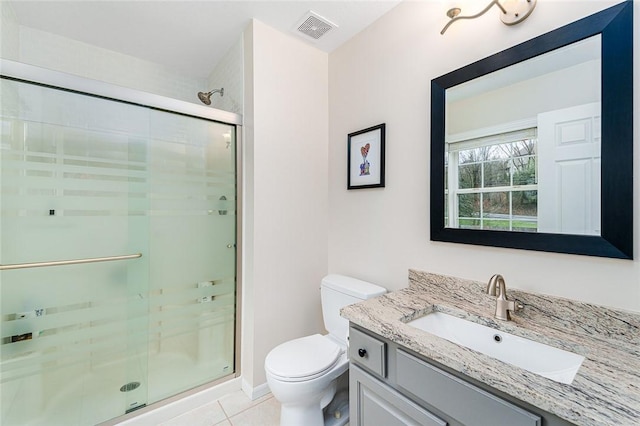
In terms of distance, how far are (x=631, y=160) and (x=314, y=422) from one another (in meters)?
1.78

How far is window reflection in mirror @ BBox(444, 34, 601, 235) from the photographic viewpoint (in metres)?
1.01

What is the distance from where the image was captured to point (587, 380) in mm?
730

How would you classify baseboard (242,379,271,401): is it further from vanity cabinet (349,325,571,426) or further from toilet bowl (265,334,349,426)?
vanity cabinet (349,325,571,426)

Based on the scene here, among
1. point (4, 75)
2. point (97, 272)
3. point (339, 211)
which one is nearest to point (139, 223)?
point (97, 272)

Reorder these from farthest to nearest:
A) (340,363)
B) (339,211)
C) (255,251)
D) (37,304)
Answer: (339,211)
(255,251)
(340,363)
(37,304)

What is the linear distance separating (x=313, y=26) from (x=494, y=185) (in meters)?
1.56

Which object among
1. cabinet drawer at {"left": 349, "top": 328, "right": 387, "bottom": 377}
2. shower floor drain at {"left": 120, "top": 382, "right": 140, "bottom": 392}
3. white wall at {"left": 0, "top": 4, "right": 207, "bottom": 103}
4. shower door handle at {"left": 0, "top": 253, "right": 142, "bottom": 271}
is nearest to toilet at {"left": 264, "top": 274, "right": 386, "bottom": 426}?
cabinet drawer at {"left": 349, "top": 328, "right": 387, "bottom": 377}

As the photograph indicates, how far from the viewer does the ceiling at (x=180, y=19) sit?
168 cm

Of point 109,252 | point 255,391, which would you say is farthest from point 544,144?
point 109,252

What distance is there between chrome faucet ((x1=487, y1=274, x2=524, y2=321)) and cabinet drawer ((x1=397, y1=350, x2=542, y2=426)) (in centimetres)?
42

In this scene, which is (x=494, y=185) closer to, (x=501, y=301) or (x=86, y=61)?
(x=501, y=301)

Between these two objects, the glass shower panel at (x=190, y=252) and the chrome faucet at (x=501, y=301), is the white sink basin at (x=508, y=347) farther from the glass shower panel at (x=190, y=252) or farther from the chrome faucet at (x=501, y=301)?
the glass shower panel at (x=190, y=252)

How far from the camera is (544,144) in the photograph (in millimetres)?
1096

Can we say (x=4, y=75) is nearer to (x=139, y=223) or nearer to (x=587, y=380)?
(x=139, y=223)
